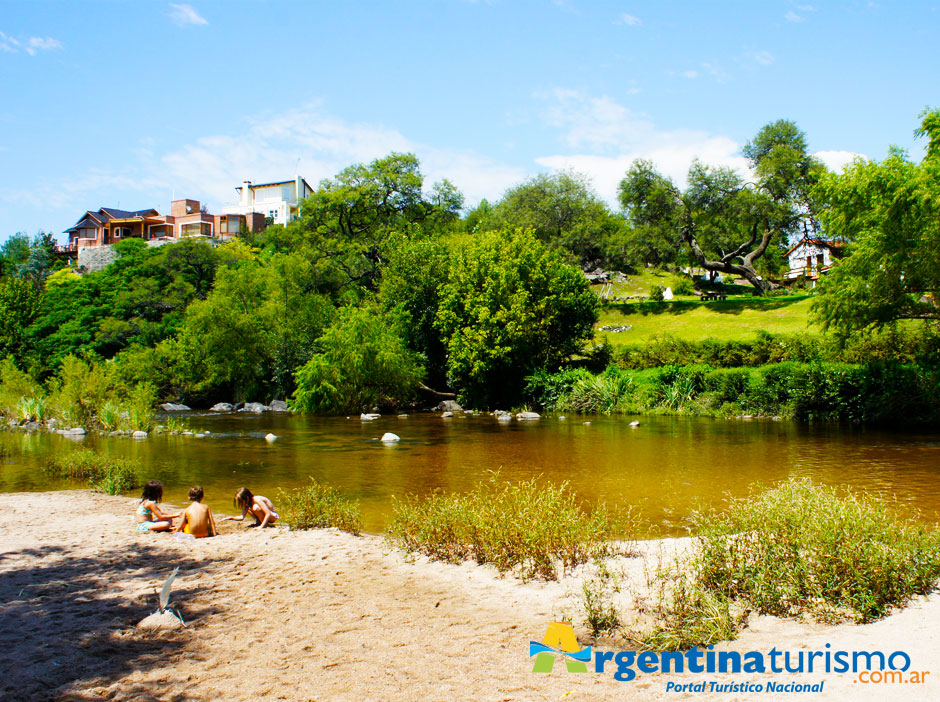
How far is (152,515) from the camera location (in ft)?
37.4

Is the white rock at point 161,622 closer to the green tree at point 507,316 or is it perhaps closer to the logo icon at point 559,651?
the logo icon at point 559,651

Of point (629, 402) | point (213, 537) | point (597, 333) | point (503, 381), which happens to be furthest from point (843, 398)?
point (213, 537)

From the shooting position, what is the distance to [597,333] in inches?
2056

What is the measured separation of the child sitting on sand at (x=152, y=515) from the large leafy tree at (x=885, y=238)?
26039 mm

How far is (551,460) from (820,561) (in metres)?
13.4

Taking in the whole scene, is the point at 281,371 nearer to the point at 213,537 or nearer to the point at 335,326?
the point at 335,326

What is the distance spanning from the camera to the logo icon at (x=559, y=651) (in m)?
5.71

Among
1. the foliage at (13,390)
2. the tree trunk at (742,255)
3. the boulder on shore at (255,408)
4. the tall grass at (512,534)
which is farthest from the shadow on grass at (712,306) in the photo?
the tall grass at (512,534)

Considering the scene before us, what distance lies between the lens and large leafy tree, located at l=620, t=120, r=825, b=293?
5378 centimetres

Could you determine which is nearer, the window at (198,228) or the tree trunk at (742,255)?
the tree trunk at (742,255)

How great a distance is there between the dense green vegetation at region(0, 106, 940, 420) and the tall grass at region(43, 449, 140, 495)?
1038 centimetres

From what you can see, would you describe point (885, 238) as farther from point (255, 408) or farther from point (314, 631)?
point (255, 408)

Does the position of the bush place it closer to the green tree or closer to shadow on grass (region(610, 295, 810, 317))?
the green tree

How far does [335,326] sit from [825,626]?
3709 cm
